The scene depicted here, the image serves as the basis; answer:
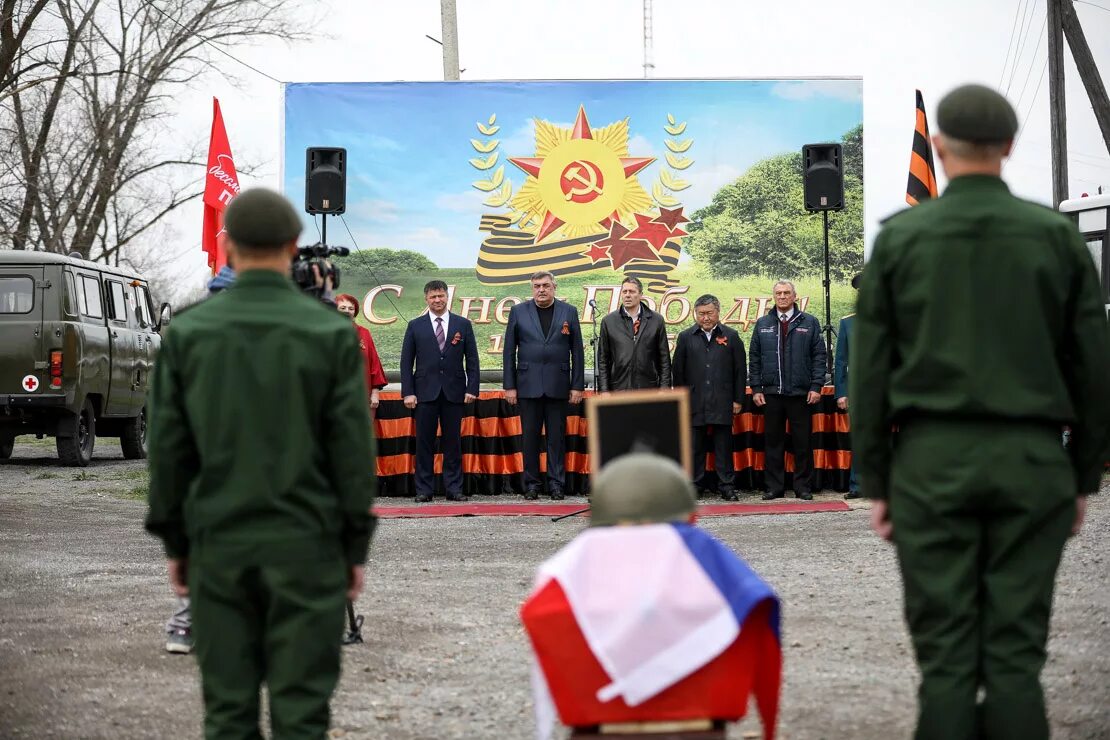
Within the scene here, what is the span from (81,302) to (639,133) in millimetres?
7691

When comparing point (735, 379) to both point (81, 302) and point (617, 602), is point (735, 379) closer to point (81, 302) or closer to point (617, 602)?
point (81, 302)

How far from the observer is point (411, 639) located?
7.11 meters

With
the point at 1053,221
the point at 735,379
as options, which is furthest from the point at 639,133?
the point at 1053,221

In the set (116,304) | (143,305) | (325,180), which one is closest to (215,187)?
(325,180)

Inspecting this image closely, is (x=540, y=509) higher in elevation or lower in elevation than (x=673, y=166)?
lower

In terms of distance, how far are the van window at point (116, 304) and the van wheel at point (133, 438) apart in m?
1.60

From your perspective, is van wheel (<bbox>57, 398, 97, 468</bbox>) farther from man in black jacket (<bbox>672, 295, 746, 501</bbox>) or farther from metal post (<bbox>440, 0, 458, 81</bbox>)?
man in black jacket (<bbox>672, 295, 746, 501</bbox>)

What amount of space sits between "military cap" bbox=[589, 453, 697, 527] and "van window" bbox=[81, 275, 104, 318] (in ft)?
54.8

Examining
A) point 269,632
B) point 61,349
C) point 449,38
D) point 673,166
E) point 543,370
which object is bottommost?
point 269,632

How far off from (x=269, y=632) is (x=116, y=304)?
689 inches

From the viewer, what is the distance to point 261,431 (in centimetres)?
369

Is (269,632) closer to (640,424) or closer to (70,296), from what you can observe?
(640,424)

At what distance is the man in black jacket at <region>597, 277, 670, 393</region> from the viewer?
45.8 ft

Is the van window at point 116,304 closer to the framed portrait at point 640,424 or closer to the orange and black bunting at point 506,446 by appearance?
the orange and black bunting at point 506,446
